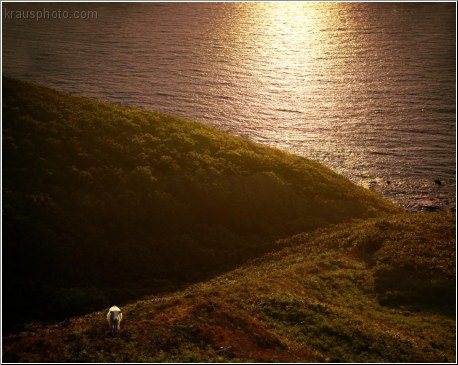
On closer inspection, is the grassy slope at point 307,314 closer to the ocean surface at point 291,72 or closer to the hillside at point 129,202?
the hillside at point 129,202

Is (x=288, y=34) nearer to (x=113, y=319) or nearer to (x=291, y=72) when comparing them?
(x=291, y=72)

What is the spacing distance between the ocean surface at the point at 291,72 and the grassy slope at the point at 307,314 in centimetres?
2538

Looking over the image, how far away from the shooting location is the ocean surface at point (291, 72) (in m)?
97.8

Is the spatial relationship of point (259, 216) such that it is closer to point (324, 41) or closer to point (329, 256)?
point (329, 256)

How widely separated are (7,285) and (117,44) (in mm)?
109497

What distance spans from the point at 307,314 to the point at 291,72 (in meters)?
101

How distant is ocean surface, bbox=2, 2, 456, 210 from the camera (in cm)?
9781

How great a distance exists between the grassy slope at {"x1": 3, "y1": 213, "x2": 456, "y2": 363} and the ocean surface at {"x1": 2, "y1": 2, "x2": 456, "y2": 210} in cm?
2538

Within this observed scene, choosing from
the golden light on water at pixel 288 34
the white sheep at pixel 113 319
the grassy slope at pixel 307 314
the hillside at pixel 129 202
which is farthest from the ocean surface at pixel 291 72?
the white sheep at pixel 113 319

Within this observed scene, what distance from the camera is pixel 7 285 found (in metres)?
49.6

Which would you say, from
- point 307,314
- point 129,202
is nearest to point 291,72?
point 129,202

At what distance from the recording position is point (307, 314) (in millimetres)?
40844

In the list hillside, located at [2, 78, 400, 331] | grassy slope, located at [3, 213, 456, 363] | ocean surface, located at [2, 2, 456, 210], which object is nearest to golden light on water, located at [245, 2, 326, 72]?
ocean surface, located at [2, 2, 456, 210]

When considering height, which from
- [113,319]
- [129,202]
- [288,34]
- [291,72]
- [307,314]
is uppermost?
[288,34]
